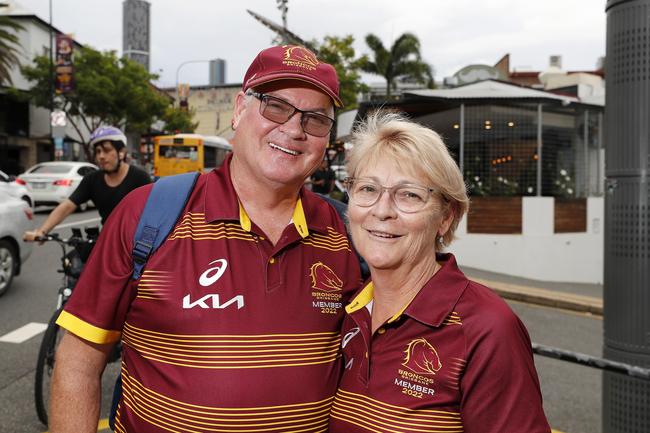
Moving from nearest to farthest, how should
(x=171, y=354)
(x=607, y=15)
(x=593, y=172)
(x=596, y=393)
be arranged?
(x=171, y=354)
(x=607, y=15)
(x=596, y=393)
(x=593, y=172)

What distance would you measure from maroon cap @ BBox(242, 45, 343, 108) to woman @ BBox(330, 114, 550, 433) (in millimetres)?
232

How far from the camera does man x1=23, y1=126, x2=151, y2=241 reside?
18.0ft

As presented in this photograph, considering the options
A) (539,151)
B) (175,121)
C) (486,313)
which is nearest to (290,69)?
(486,313)

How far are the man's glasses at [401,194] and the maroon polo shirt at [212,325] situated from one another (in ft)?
1.09

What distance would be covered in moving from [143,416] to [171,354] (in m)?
0.22

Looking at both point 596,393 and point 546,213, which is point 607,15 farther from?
point 546,213

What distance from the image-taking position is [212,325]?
1832 mm

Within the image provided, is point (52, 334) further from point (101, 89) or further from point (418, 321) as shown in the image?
point (101, 89)

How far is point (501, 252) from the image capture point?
502 inches

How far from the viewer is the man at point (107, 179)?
18.0 feet

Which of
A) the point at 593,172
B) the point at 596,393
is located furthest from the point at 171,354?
the point at 593,172

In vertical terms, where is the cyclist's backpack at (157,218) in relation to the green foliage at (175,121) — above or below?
below

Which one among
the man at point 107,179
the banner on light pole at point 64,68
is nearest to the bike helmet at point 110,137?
the man at point 107,179

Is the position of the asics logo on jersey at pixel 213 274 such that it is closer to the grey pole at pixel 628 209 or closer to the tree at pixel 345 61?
the grey pole at pixel 628 209
